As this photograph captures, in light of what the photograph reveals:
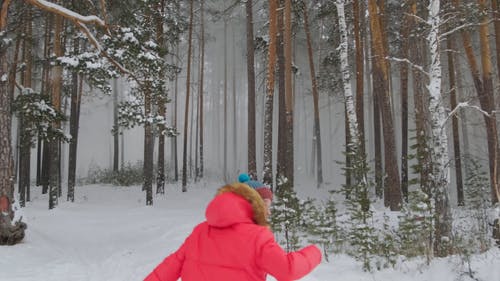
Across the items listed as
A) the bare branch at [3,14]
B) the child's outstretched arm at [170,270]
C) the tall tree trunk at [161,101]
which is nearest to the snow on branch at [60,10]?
the bare branch at [3,14]

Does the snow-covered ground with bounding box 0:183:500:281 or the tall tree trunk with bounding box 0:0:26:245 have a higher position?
the tall tree trunk with bounding box 0:0:26:245

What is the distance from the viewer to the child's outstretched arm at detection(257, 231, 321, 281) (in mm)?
2158

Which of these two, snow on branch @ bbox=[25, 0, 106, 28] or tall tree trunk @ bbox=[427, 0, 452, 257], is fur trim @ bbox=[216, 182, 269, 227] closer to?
tall tree trunk @ bbox=[427, 0, 452, 257]

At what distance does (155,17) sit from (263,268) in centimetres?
1433

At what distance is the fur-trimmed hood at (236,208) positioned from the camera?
7.52 ft

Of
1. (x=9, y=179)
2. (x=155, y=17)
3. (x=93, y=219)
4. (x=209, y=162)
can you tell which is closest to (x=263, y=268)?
(x=9, y=179)

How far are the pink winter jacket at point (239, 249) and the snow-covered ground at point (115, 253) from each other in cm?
346

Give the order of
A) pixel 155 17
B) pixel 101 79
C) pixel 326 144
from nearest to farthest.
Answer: pixel 101 79, pixel 155 17, pixel 326 144

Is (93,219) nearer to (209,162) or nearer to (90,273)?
(90,273)

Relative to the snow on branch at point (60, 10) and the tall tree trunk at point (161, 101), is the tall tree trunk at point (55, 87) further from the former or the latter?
the snow on branch at point (60, 10)

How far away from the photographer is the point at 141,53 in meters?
9.61

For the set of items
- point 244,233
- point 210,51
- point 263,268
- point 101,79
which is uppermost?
point 210,51

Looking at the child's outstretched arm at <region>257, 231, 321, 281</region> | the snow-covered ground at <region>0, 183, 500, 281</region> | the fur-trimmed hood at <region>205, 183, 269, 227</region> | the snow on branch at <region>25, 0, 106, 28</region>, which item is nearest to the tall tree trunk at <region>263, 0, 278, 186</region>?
the snow-covered ground at <region>0, 183, 500, 281</region>

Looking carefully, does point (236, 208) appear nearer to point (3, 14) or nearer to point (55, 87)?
point (3, 14)
